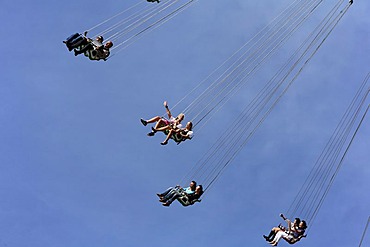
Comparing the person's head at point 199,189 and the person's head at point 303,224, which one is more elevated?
the person's head at point 303,224

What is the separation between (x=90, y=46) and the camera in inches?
956

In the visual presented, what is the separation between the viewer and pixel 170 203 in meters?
24.6

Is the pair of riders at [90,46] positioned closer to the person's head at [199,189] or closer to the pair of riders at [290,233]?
the person's head at [199,189]

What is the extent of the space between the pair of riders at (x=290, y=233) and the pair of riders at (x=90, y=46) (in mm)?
8891

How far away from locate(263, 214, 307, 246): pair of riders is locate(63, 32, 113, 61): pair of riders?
8.89m

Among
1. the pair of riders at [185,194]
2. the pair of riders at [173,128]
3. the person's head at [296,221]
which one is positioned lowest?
the pair of riders at [185,194]

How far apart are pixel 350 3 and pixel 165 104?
7.55 metres

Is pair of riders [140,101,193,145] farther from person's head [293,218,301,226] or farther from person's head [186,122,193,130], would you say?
person's head [293,218,301,226]

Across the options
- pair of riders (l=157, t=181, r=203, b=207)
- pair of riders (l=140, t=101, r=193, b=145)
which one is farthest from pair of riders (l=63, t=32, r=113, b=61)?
pair of riders (l=157, t=181, r=203, b=207)

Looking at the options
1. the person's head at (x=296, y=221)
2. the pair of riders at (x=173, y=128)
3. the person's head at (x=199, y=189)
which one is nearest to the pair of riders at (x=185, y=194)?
the person's head at (x=199, y=189)

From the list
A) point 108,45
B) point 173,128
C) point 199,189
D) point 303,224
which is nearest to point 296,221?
point 303,224

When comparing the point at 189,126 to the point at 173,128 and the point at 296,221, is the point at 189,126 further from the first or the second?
the point at 296,221

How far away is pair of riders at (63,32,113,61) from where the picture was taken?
2398cm

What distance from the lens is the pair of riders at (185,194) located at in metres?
24.6
